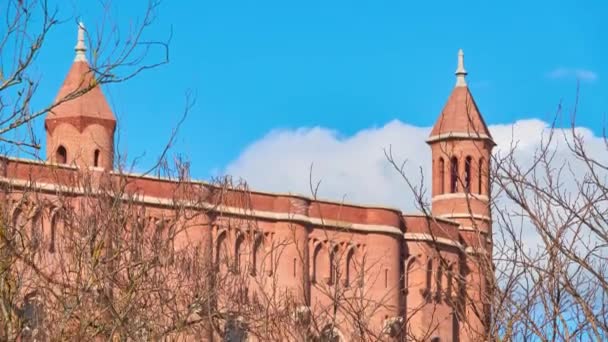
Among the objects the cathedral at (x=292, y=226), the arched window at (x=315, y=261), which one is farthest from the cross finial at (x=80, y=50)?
the arched window at (x=315, y=261)

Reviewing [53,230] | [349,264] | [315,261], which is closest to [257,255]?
[315,261]

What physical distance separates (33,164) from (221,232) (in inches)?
186

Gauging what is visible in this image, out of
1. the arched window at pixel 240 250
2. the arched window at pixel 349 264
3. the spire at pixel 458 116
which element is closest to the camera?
the arched window at pixel 240 250

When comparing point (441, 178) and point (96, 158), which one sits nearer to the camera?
point (96, 158)

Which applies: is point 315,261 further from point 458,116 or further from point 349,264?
point 458,116

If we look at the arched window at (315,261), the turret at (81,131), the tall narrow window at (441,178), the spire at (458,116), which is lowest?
the arched window at (315,261)

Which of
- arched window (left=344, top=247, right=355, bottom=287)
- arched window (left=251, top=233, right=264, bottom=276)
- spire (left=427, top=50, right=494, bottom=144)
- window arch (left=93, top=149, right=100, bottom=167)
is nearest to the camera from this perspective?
window arch (left=93, top=149, right=100, bottom=167)

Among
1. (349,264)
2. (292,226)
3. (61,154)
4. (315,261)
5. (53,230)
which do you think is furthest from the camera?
(349,264)

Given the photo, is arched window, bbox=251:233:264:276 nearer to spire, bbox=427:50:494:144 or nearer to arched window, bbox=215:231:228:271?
arched window, bbox=215:231:228:271

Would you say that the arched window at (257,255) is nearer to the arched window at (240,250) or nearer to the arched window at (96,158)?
the arched window at (240,250)

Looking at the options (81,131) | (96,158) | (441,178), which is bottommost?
(96,158)

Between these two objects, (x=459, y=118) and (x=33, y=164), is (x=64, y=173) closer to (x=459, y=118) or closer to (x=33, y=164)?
(x=33, y=164)

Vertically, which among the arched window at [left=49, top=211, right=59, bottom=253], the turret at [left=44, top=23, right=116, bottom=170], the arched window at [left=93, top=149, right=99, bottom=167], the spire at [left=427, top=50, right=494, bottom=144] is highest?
the spire at [left=427, top=50, right=494, bottom=144]

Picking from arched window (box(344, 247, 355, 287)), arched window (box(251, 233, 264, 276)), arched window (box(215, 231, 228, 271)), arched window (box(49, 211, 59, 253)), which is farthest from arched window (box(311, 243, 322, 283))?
arched window (box(49, 211, 59, 253))
